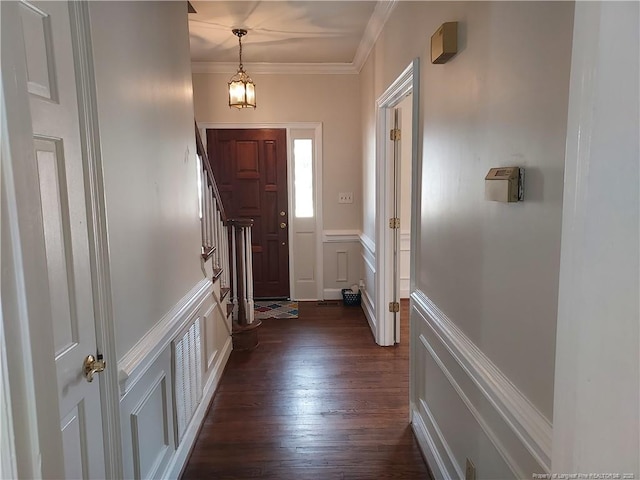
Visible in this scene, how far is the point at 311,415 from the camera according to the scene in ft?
9.16

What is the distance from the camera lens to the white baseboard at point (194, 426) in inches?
84.0

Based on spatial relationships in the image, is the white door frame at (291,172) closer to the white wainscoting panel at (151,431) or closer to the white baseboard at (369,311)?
the white baseboard at (369,311)

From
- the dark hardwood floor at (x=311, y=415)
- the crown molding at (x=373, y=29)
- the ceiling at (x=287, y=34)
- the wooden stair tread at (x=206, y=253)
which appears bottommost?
the dark hardwood floor at (x=311, y=415)

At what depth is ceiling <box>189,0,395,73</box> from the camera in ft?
10.6

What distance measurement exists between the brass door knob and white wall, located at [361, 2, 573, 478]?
1.20 metres

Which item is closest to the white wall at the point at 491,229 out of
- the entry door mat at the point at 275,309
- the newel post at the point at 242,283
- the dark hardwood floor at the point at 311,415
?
the dark hardwood floor at the point at 311,415

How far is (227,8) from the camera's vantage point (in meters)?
3.25

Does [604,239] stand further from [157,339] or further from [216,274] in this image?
[216,274]

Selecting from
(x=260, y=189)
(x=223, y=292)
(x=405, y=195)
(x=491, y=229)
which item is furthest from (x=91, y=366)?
(x=405, y=195)

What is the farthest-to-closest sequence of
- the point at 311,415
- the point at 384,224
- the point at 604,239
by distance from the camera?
the point at 384,224 → the point at 311,415 → the point at 604,239

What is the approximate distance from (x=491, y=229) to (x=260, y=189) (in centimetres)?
403

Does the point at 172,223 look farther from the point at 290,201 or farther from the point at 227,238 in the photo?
the point at 290,201

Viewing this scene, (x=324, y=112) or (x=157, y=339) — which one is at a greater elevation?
(x=324, y=112)

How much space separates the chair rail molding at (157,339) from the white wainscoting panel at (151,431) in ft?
0.48
